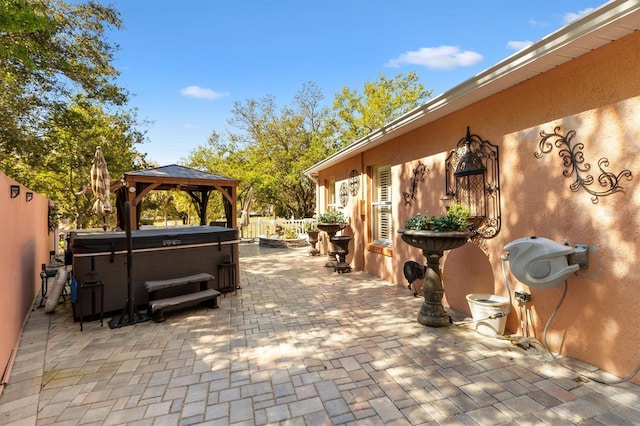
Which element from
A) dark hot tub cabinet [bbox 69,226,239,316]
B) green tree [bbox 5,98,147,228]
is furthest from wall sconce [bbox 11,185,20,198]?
green tree [bbox 5,98,147,228]

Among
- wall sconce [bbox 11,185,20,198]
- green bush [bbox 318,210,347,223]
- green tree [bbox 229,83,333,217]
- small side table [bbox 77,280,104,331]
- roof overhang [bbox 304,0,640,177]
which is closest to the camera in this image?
roof overhang [bbox 304,0,640,177]

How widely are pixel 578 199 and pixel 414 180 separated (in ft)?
8.70

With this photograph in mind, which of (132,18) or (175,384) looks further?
(132,18)

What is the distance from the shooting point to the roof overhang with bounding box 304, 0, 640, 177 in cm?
205

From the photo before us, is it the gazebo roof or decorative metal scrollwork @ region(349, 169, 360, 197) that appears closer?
the gazebo roof

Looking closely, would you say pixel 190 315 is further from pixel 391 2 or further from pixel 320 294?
pixel 391 2

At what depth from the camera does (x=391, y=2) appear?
7406 millimetres

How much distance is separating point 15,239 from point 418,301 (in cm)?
559

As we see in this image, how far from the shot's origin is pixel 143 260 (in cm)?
439

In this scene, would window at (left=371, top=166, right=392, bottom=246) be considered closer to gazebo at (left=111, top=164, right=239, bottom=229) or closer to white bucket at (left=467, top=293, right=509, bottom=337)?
white bucket at (left=467, top=293, right=509, bottom=337)

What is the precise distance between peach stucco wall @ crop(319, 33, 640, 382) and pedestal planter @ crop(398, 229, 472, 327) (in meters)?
0.57

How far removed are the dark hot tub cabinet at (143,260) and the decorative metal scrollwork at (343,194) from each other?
3.73 metres

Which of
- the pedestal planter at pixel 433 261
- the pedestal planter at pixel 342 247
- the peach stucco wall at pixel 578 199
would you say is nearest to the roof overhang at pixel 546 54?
the peach stucco wall at pixel 578 199

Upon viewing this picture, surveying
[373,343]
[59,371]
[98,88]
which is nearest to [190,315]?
[59,371]
